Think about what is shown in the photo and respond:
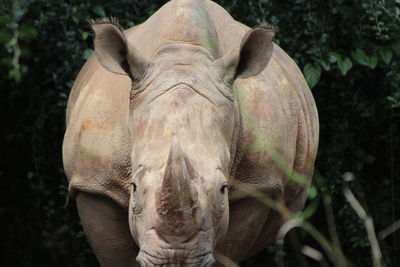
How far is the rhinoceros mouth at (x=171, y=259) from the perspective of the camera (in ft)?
13.1

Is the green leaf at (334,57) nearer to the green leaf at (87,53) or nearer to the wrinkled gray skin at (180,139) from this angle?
the wrinkled gray skin at (180,139)

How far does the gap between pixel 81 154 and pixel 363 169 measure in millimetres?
3788

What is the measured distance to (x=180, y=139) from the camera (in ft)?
14.1

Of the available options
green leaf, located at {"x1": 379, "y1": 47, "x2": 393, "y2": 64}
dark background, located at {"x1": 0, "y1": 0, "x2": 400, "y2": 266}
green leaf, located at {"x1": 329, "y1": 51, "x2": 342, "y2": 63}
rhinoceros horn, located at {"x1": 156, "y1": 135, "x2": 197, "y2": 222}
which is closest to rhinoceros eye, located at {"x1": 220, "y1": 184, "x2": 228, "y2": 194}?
rhinoceros horn, located at {"x1": 156, "y1": 135, "x2": 197, "y2": 222}

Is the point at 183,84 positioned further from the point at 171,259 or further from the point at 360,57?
the point at 360,57

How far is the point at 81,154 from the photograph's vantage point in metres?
5.06

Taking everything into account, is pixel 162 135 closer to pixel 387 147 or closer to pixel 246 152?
pixel 246 152

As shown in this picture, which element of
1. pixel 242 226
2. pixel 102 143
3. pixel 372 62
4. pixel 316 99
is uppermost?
pixel 102 143

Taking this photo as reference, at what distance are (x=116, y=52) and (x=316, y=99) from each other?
10.6 feet

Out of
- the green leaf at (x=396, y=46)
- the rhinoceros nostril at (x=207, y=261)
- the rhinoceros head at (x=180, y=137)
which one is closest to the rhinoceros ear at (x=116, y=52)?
the rhinoceros head at (x=180, y=137)

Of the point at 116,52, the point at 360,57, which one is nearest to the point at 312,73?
the point at 360,57

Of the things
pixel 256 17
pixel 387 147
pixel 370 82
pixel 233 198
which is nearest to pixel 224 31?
pixel 233 198

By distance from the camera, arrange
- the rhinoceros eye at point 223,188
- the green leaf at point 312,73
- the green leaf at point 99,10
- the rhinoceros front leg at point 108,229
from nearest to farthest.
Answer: the rhinoceros eye at point 223,188 → the rhinoceros front leg at point 108,229 → the green leaf at point 99,10 → the green leaf at point 312,73

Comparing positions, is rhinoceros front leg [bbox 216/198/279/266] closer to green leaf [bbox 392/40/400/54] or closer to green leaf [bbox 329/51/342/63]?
green leaf [bbox 329/51/342/63]
